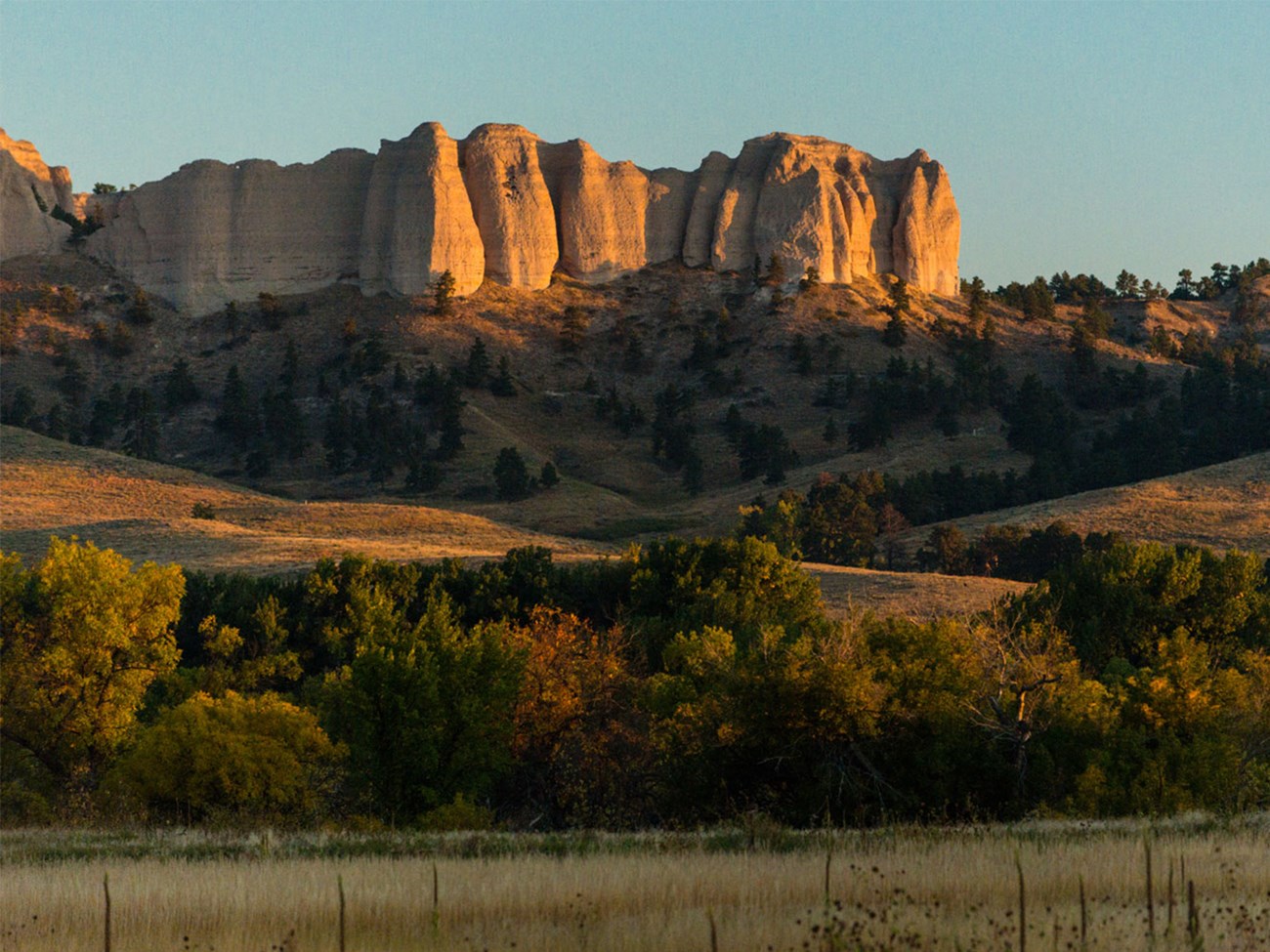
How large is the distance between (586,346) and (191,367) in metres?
25.3

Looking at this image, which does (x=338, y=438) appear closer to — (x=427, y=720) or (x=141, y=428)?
(x=141, y=428)

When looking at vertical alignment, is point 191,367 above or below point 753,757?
above

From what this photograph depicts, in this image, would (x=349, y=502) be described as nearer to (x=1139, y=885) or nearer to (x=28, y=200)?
(x=28, y=200)

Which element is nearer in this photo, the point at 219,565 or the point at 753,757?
the point at 753,757

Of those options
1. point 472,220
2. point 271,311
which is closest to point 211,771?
point 271,311

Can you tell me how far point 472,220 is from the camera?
11381 centimetres

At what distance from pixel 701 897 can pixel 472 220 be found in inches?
4006

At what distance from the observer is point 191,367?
348 ft

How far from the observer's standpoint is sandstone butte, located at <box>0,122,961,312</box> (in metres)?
113

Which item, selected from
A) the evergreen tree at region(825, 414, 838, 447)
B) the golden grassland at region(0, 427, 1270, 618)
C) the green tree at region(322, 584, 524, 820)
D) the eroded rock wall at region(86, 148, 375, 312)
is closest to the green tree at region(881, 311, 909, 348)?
the evergreen tree at region(825, 414, 838, 447)

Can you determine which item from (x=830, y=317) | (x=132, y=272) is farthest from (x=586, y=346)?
(x=132, y=272)

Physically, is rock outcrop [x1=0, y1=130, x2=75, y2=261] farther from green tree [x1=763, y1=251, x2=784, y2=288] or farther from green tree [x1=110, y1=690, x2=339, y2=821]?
green tree [x1=110, y1=690, x2=339, y2=821]

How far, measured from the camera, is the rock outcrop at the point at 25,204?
115m

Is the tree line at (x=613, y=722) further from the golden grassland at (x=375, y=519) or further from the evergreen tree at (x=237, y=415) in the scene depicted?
the evergreen tree at (x=237, y=415)
